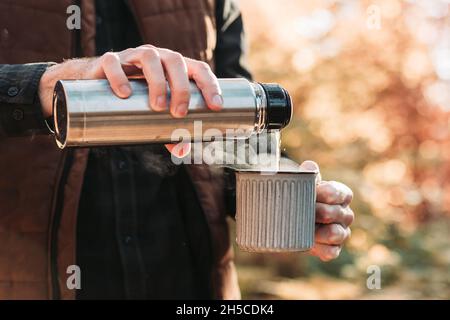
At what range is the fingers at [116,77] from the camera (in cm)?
128

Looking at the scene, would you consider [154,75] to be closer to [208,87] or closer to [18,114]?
[208,87]

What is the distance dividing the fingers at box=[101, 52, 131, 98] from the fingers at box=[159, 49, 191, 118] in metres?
0.07

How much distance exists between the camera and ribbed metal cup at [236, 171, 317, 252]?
1.47 meters

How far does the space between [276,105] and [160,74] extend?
233mm

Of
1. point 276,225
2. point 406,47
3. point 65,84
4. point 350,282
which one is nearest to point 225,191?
point 276,225

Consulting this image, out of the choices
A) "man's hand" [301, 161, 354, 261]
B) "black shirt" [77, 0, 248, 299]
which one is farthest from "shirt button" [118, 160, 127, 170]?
"man's hand" [301, 161, 354, 261]

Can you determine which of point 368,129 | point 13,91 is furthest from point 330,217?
point 368,129

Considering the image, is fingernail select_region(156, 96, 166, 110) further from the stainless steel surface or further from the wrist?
the wrist

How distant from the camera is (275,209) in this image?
149cm

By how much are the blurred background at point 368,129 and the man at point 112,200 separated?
2.56 meters

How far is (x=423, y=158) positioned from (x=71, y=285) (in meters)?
4.87

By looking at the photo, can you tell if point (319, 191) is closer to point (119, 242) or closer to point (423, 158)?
point (119, 242)

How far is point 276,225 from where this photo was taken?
149 cm
